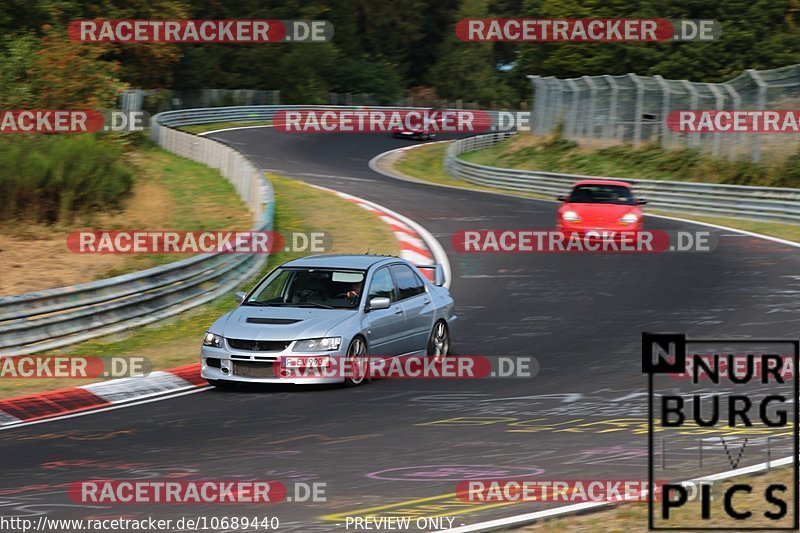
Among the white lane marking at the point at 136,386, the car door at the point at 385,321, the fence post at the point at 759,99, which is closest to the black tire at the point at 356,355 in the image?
the car door at the point at 385,321

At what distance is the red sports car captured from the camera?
24094 mm

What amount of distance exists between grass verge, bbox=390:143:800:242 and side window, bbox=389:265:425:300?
1419 centimetres

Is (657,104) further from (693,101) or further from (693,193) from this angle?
(693,193)

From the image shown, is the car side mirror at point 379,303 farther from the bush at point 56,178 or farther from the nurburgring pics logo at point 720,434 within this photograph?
the bush at point 56,178

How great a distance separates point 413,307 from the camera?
13750 mm

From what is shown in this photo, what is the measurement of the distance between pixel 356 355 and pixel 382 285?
123cm

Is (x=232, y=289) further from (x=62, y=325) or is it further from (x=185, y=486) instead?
(x=185, y=486)

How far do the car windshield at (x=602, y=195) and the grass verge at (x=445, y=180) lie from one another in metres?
4.09

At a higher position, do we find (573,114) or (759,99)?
(759,99)

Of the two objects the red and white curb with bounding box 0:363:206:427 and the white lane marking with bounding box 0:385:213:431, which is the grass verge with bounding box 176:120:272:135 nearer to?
the red and white curb with bounding box 0:363:206:427

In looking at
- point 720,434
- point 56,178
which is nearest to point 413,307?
point 720,434

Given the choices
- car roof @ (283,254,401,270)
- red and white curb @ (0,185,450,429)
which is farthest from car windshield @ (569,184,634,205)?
red and white curb @ (0,185,450,429)

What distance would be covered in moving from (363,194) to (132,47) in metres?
30.6

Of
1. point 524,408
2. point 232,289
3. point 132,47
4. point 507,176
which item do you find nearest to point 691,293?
point 232,289
